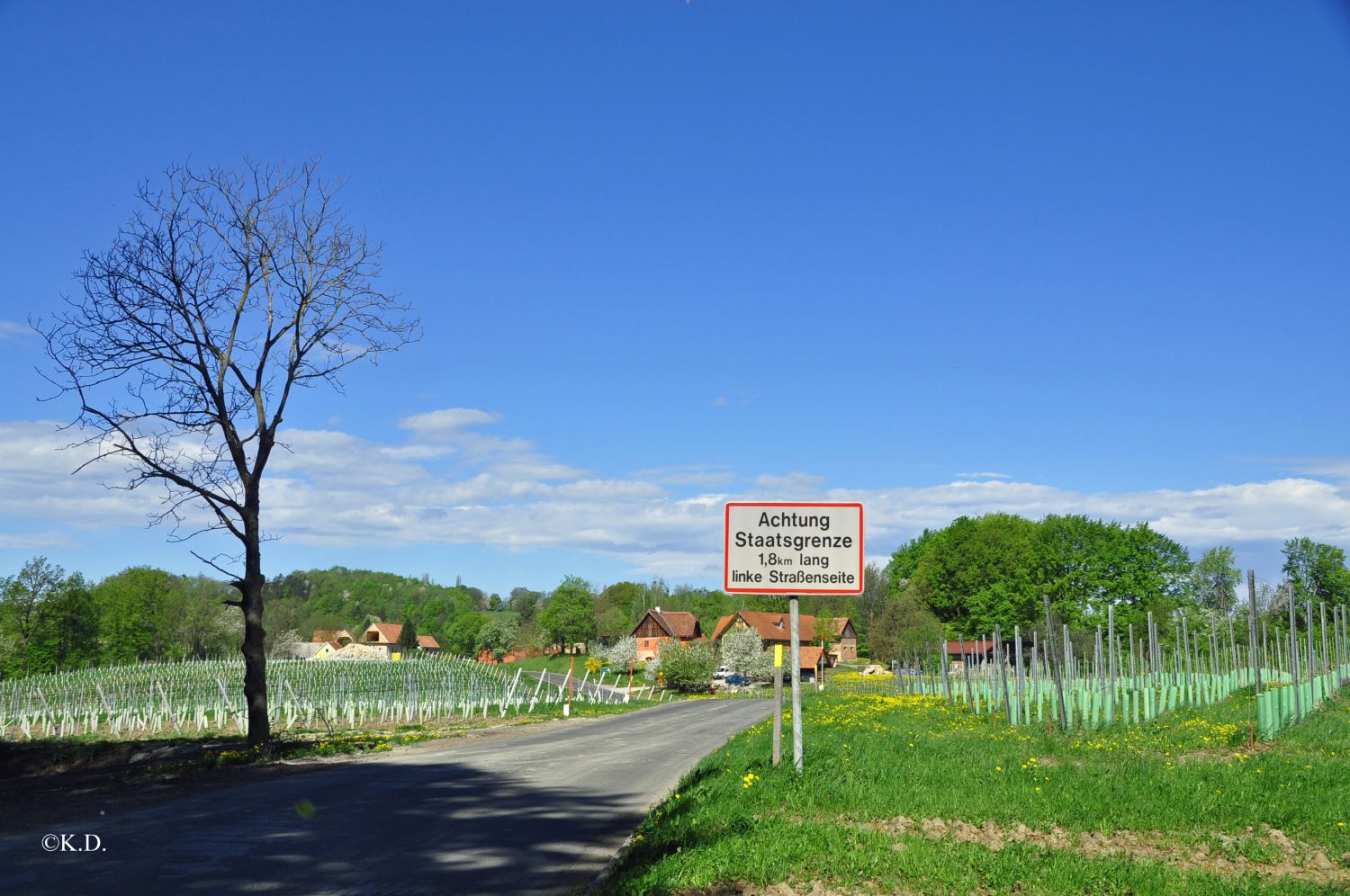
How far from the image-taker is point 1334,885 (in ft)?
23.4

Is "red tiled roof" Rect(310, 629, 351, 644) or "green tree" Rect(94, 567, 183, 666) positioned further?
"red tiled roof" Rect(310, 629, 351, 644)

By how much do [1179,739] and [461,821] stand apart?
1328 centimetres

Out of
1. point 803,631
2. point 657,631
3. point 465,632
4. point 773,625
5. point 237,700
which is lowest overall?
point 465,632

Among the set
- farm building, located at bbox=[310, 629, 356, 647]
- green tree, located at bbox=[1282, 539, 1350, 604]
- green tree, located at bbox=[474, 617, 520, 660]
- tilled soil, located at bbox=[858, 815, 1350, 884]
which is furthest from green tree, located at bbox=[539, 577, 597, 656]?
tilled soil, located at bbox=[858, 815, 1350, 884]

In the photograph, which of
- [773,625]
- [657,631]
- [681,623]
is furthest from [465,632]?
[773,625]

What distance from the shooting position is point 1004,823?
9320mm

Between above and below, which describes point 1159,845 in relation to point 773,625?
above

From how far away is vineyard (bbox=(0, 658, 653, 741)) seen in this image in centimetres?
3975

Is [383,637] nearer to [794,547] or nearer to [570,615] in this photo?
[570,615]

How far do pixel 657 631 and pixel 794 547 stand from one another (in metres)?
102

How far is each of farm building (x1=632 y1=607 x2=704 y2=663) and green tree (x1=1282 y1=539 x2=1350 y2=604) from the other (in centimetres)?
6147

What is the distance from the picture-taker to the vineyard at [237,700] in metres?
39.8

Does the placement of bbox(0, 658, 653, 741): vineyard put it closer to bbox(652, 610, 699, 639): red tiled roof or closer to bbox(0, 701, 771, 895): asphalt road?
bbox(0, 701, 771, 895): asphalt road

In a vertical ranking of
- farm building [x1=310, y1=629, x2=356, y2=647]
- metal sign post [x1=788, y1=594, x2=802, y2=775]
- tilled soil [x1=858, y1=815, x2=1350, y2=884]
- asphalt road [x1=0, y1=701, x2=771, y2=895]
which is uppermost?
metal sign post [x1=788, y1=594, x2=802, y2=775]
